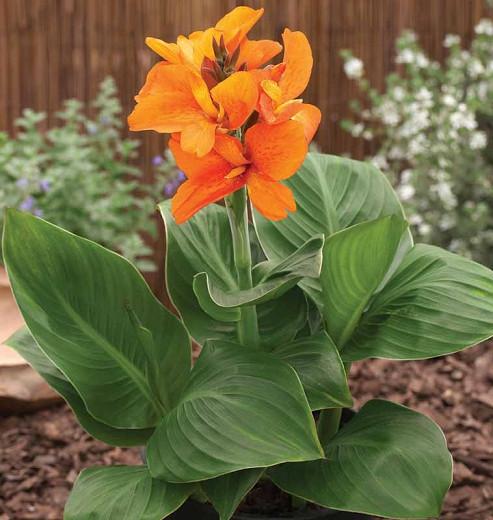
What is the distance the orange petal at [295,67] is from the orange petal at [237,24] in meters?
0.05

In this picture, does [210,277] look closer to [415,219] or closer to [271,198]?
[271,198]

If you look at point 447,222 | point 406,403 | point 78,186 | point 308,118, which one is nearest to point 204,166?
point 308,118

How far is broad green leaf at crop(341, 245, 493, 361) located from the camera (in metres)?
1.43

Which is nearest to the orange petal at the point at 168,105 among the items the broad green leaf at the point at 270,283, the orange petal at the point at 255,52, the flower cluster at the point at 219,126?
the flower cluster at the point at 219,126

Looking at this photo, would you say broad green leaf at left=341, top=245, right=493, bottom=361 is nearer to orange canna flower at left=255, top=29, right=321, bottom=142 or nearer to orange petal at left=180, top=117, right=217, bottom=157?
orange canna flower at left=255, top=29, right=321, bottom=142

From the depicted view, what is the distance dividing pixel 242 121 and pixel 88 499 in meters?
0.65

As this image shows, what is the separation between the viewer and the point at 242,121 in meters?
1.19

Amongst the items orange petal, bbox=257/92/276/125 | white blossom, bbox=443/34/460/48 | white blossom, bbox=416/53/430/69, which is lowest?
white blossom, bbox=416/53/430/69

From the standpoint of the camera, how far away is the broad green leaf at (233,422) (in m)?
1.28

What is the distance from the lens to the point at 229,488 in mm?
1410

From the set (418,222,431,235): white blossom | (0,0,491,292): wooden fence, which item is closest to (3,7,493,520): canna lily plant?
(418,222,431,235): white blossom

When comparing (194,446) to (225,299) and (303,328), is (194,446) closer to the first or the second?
(225,299)

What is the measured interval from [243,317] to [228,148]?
36 centimetres

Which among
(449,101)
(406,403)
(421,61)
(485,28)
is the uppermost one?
(485,28)
